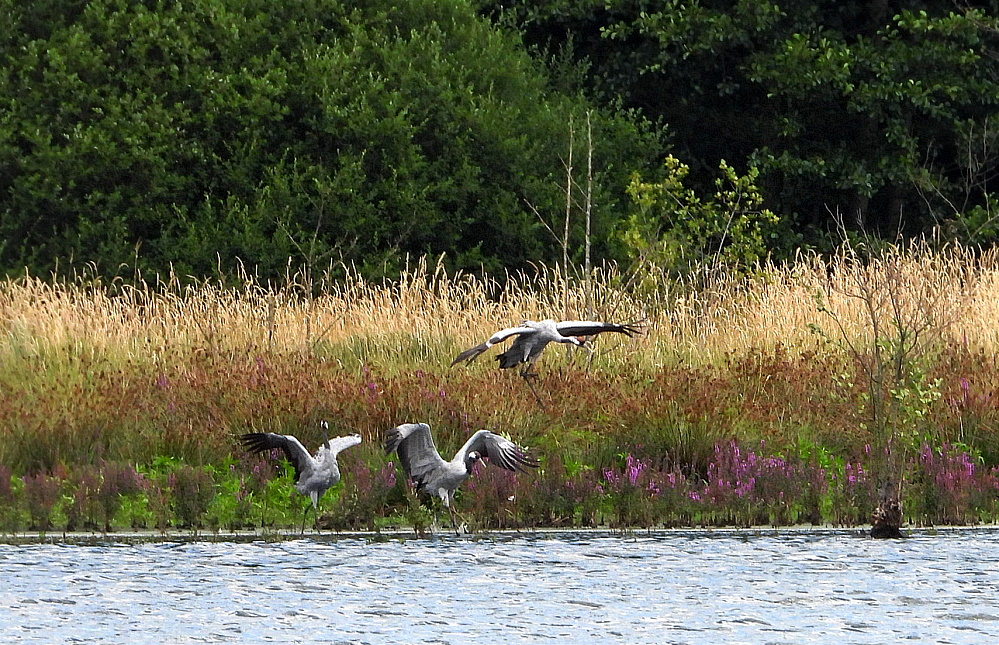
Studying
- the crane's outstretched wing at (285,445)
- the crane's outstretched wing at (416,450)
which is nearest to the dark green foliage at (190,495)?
the crane's outstretched wing at (285,445)

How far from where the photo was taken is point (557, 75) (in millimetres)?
26344

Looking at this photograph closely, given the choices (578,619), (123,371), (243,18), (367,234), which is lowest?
(578,619)

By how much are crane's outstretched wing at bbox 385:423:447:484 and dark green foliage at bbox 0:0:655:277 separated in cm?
1039

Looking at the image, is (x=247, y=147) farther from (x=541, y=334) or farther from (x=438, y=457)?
(x=438, y=457)

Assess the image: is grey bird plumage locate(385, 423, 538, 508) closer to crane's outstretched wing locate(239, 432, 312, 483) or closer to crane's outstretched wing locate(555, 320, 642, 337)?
crane's outstretched wing locate(239, 432, 312, 483)

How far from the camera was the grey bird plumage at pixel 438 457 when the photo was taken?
373 inches

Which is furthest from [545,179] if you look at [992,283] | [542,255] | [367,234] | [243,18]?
[992,283]

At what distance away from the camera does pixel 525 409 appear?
469 inches

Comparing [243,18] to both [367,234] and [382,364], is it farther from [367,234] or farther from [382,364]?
[382,364]

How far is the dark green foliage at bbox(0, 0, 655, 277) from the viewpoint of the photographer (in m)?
20.4

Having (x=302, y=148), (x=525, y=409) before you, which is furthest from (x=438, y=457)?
(x=302, y=148)

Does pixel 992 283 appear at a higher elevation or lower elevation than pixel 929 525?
A: higher

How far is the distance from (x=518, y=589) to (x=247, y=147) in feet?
46.0

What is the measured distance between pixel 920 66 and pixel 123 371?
16.2 meters
